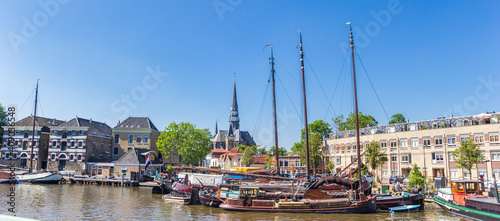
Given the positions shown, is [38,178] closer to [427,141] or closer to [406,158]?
[406,158]

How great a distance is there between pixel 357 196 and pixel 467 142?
20403 millimetres

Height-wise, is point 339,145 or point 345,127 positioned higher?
point 345,127

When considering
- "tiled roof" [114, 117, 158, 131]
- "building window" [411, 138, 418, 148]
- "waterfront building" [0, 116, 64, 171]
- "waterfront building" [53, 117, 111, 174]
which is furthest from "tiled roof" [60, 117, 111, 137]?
"building window" [411, 138, 418, 148]

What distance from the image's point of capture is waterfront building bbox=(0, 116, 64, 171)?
6806cm

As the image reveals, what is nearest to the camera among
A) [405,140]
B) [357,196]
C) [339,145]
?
[357,196]

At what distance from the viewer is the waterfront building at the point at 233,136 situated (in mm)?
145725

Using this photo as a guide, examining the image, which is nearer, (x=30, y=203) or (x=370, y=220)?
(x=370, y=220)

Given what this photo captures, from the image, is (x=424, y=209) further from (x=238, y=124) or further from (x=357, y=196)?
(x=238, y=124)

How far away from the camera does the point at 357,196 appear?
2952cm

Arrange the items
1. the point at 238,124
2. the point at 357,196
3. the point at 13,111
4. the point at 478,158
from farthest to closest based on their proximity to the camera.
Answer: the point at 238,124
the point at 478,158
the point at 357,196
the point at 13,111

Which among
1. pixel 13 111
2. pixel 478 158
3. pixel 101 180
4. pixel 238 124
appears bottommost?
pixel 101 180

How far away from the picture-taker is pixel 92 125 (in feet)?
242

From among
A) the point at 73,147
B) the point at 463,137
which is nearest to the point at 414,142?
the point at 463,137

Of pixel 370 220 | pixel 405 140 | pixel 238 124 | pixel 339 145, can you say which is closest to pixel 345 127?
pixel 339 145
